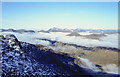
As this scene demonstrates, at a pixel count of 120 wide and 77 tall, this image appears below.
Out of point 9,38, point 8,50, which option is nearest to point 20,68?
point 8,50

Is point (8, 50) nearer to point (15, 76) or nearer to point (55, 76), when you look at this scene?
point (15, 76)

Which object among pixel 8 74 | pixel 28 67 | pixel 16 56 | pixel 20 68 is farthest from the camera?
pixel 16 56

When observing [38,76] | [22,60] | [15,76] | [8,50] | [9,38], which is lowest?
[38,76]

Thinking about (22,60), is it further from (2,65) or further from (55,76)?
(55,76)

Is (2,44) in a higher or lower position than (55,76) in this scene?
higher

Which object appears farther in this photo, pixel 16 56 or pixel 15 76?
pixel 16 56

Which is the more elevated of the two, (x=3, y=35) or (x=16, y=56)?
(x=3, y=35)

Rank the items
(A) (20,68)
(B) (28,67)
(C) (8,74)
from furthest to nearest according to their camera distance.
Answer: (B) (28,67), (A) (20,68), (C) (8,74)

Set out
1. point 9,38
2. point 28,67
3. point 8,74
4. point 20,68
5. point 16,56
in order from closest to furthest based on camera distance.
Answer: point 8,74 → point 20,68 → point 28,67 → point 16,56 → point 9,38

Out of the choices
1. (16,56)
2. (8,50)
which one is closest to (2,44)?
(8,50)
